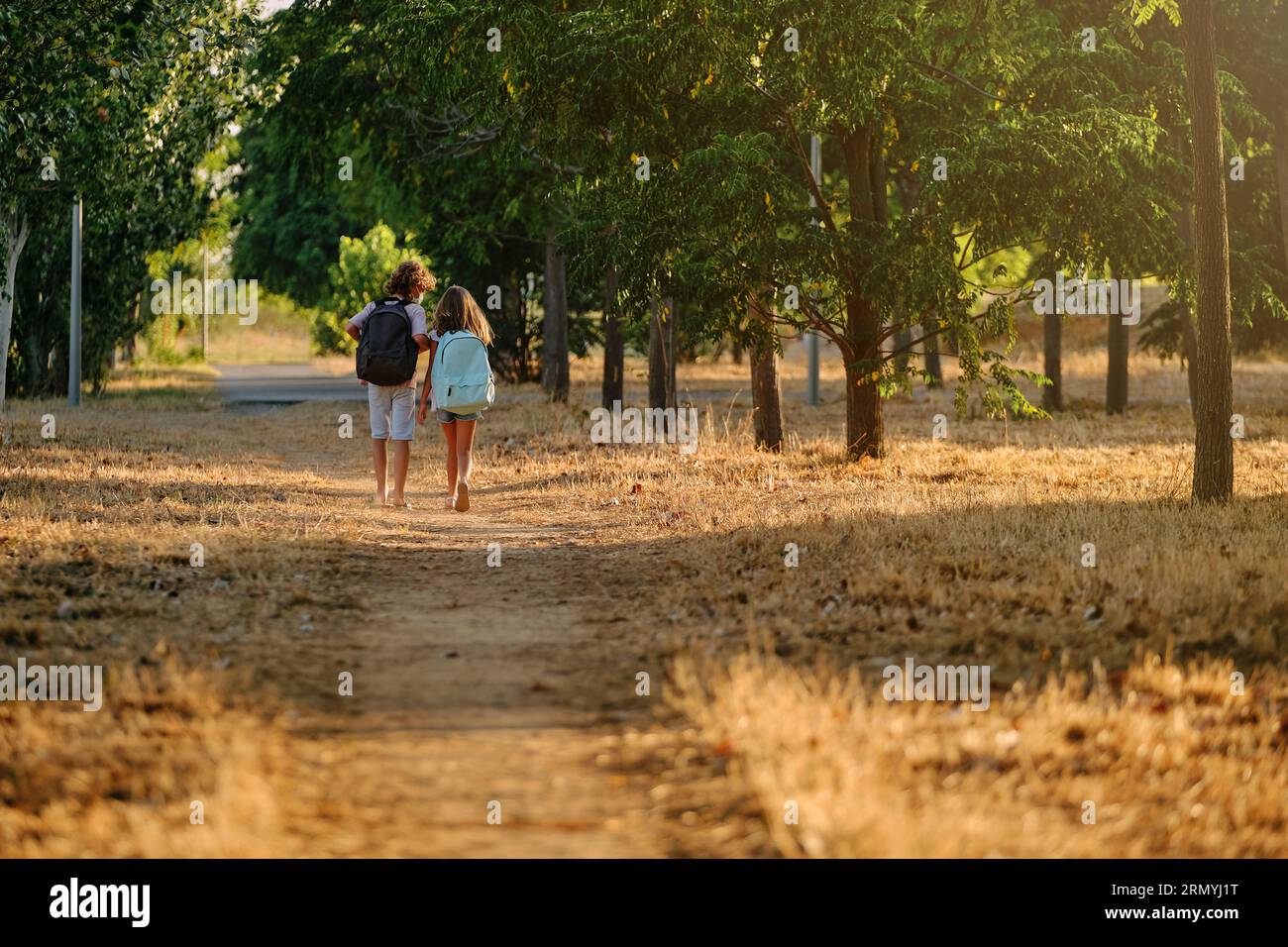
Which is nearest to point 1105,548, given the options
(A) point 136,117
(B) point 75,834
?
(B) point 75,834

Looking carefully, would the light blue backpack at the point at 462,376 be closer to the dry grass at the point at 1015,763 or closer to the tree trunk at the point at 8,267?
the dry grass at the point at 1015,763

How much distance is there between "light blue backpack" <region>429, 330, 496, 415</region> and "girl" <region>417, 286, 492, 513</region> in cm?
10

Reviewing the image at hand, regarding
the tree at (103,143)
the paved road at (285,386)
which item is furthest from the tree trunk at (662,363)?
the tree at (103,143)

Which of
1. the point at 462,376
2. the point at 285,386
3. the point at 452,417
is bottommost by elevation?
the point at 452,417

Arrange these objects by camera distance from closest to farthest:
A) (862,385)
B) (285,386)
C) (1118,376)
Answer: (862,385), (1118,376), (285,386)

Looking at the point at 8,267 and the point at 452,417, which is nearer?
the point at 452,417

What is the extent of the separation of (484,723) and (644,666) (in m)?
1.31

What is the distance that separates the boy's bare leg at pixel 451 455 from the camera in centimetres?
1302

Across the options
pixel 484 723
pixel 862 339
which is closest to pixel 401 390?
pixel 862 339

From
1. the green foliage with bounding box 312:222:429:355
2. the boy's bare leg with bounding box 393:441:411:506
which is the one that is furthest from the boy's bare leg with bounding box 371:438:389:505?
the green foliage with bounding box 312:222:429:355

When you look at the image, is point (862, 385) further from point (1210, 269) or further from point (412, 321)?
point (412, 321)

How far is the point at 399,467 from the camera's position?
12.8m

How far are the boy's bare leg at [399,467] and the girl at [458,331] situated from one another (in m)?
0.28

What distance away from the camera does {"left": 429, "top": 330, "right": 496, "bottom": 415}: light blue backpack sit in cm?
1264
